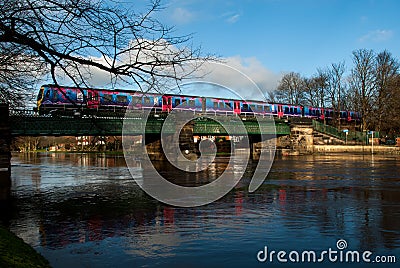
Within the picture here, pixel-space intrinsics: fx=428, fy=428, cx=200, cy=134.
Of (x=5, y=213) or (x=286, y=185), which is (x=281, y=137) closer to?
(x=286, y=185)

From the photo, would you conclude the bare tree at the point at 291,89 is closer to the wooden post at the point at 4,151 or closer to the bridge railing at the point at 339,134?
the bridge railing at the point at 339,134

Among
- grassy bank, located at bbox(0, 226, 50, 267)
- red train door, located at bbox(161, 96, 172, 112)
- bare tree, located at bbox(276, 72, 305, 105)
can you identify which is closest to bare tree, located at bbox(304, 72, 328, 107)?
bare tree, located at bbox(276, 72, 305, 105)

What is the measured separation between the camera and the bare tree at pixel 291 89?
96.7m

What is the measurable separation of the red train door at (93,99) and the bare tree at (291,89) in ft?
299

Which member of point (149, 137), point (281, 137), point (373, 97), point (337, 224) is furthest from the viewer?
point (373, 97)

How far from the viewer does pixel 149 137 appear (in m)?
56.8

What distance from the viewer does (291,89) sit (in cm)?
9862

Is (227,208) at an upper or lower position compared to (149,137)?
A: lower

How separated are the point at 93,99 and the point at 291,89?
93.8m

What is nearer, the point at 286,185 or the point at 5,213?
the point at 5,213

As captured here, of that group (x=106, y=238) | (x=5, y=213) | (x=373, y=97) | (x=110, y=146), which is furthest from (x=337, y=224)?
(x=110, y=146)

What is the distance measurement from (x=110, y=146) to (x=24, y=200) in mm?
80960

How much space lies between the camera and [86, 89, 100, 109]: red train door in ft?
26.5

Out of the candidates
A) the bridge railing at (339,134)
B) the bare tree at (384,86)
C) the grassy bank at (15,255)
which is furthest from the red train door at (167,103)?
the bare tree at (384,86)
